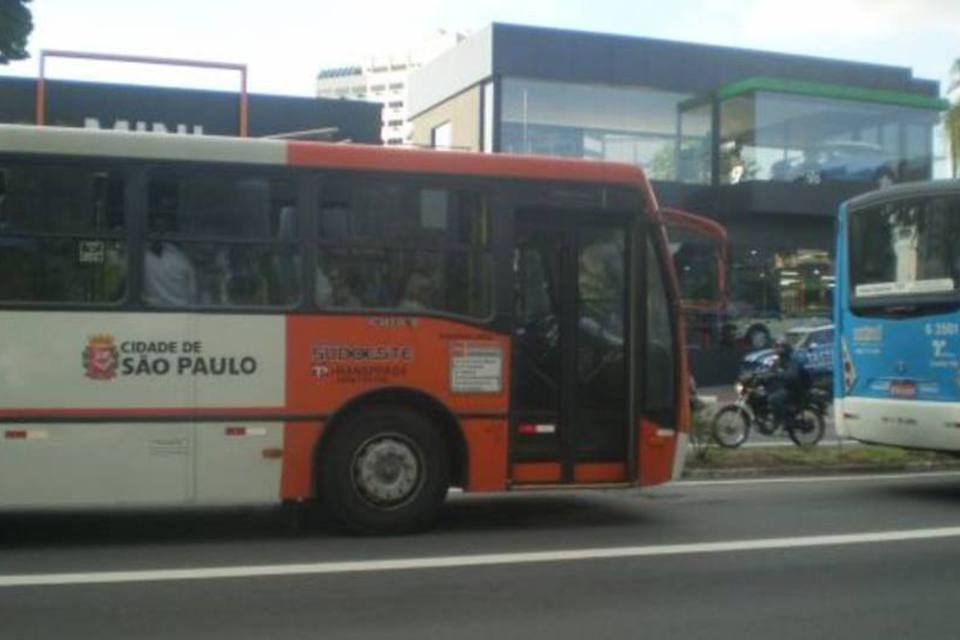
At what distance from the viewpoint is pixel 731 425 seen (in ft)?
52.4

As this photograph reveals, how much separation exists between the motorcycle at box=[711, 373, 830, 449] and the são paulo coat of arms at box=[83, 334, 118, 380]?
902 cm

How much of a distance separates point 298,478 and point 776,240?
2659 centimetres

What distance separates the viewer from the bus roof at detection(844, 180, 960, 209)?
11.6 m

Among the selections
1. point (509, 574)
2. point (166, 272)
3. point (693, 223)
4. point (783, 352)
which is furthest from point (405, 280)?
point (783, 352)

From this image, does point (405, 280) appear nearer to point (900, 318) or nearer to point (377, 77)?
point (900, 318)

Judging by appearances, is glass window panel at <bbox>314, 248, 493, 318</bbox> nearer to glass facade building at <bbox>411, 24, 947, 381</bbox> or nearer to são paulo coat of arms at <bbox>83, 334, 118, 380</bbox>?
são paulo coat of arms at <bbox>83, 334, 118, 380</bbox>

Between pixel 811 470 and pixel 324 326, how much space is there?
278 inches

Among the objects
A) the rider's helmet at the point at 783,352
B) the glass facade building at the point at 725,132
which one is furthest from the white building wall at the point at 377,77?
the rider's helmet at the point at 783,352

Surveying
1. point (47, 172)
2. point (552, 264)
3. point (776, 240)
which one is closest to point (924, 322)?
point (552, 264)

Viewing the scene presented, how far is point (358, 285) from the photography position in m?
8.81

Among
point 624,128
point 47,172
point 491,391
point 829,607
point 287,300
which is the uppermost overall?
point 624,128

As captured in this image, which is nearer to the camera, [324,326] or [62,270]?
[62,270]

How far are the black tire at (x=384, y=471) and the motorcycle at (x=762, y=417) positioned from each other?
7063 mm

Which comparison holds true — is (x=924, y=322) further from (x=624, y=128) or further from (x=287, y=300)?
(x=624, y=128)
